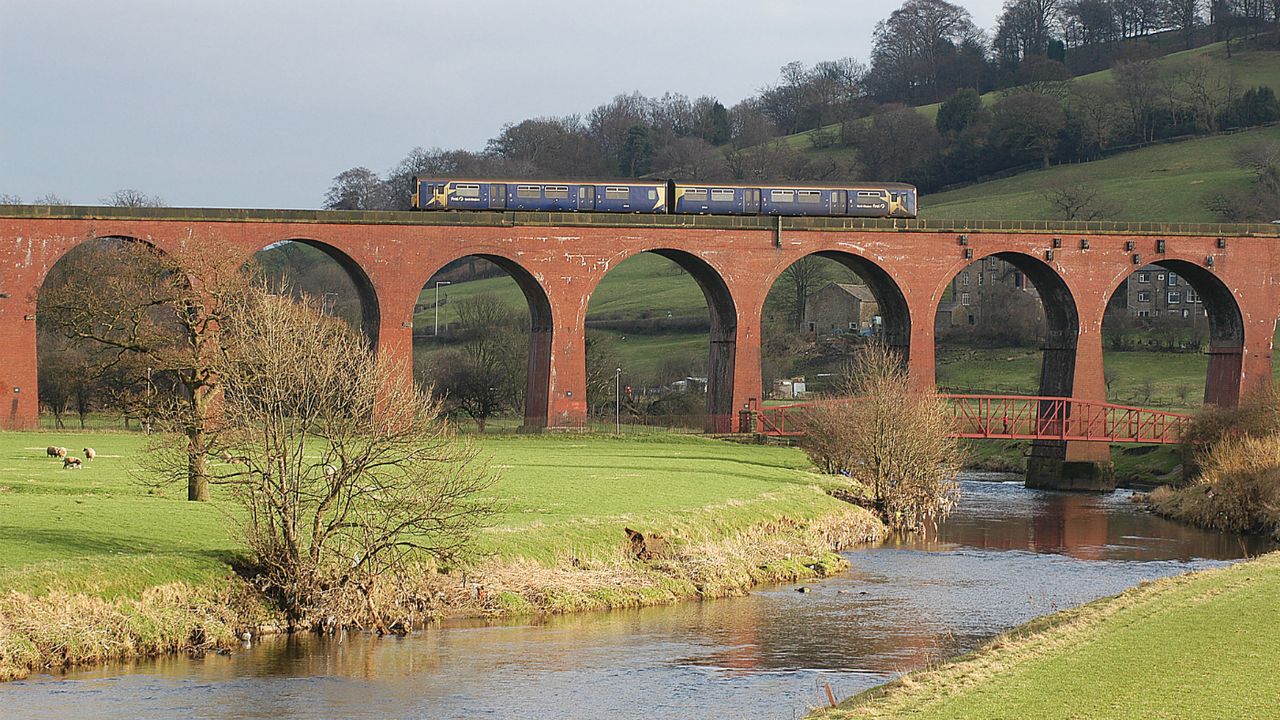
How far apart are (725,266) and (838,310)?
50.8m

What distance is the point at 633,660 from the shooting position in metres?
23.5

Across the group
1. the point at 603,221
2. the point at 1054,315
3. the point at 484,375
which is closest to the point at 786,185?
the point at 603,221

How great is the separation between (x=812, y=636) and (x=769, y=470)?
2038cm

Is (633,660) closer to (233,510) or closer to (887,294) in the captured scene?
(233,510)

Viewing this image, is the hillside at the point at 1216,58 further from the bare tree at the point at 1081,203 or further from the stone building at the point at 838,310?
the stone building at the point at 838,310

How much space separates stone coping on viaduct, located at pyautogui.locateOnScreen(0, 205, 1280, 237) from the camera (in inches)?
2172

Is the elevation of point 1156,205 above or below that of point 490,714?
above

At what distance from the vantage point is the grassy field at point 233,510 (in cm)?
2392

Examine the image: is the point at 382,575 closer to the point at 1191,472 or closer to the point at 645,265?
the point at 1191,472

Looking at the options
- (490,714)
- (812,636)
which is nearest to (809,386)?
(812,636)

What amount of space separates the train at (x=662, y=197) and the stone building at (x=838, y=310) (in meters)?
45.5

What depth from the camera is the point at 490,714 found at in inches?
781

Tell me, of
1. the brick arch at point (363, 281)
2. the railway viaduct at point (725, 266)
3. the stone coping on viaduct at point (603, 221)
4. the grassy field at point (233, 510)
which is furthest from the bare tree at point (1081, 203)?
the grassy field at point (233, 510)

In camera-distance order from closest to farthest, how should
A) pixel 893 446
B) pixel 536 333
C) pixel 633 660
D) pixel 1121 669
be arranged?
pixel 1121 669, pixel 633 660, pixel 893 446, pixel 536 333
